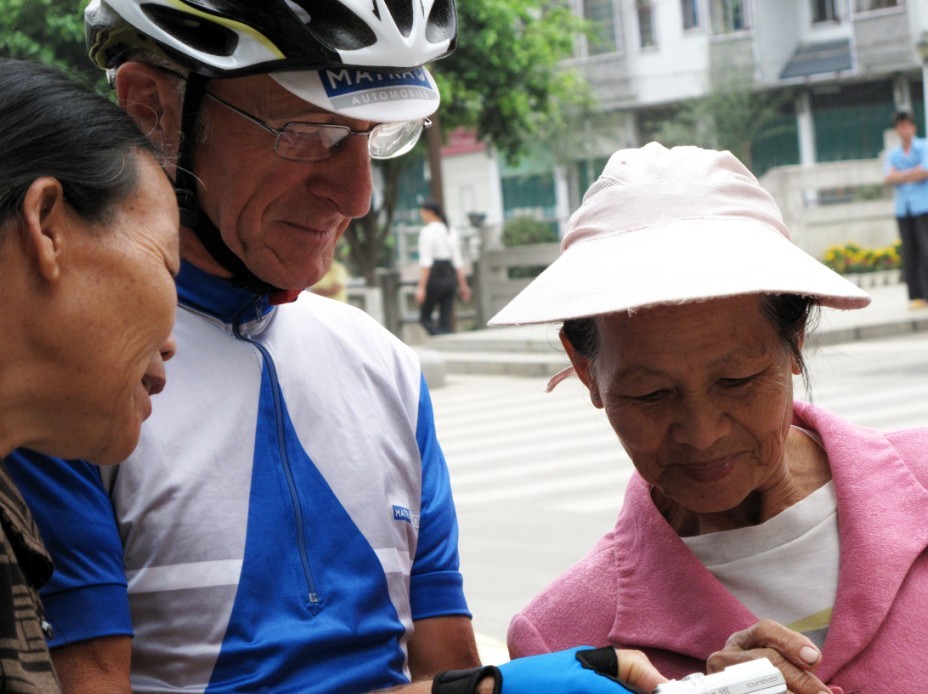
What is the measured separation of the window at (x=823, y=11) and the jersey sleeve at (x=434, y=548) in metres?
39.6

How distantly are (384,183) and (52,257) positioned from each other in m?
22.7

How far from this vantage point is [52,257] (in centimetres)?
166

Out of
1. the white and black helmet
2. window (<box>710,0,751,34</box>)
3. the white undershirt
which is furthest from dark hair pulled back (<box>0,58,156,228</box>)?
window (<box>710,0,751,34</box>)

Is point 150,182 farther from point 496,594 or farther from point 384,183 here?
point 384,183

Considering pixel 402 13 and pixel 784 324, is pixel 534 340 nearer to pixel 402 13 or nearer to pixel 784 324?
pixel 402 13

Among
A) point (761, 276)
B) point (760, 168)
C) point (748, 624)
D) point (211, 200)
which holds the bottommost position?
point (760, 168)

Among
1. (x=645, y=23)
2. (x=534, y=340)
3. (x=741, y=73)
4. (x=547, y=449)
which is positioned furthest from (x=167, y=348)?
(x=645, y=23)

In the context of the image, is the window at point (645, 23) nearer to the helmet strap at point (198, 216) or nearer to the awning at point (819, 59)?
the awning at point (819, 59)

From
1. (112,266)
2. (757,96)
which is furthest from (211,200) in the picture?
(757,96)

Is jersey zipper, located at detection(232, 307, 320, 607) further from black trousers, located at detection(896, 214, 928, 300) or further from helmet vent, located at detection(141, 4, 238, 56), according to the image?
black trousers, located at detection(896, 214, 928, 300)

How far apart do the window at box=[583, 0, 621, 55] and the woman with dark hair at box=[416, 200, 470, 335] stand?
80.5ft

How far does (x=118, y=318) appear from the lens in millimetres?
1744

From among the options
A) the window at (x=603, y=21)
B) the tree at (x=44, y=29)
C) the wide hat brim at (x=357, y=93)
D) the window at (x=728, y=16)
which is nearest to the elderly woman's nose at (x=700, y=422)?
the wide hat brim at (x=357, y=93)

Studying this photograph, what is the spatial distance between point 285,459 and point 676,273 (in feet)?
2.26
